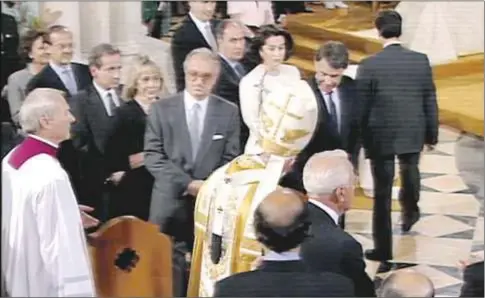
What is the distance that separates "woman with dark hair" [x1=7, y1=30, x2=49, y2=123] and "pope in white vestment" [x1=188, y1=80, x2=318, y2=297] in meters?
0.47

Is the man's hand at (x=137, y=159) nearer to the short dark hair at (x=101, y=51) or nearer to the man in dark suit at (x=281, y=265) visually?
the short dark hair at (x=101, y=51)

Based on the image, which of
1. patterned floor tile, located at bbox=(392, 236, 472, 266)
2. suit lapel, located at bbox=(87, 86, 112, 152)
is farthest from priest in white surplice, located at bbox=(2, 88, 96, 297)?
patterned floor tile, located at bbox=(392, 236, 472, 266)

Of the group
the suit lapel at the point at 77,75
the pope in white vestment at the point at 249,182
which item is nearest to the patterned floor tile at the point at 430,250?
the pope in white vestment at the point at 249,182

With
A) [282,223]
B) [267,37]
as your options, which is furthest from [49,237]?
[267,37]

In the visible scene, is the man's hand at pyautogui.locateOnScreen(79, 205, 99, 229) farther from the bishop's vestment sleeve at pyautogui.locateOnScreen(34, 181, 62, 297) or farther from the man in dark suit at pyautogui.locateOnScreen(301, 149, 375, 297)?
the man in dark suit at pyautogui.locateOnScreen(301, 149, 375, 297)

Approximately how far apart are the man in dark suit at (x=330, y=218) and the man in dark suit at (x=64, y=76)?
1.78 ft

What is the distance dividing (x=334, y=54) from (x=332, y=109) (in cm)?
13

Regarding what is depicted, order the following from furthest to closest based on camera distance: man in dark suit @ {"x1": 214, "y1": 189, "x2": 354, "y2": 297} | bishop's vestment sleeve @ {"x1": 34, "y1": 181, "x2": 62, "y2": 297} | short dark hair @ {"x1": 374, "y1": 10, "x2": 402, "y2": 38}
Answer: short dark hair @ {"x1": 374, "y1": 10, "x2": 402, "y2": 38} → bishop's vestment sleeve @ {"x1": 34, "y1": 181, "x2": 62, "y2": 297} → man in dark suit @ {"x1": 214, "y1": 189, "x2": 354, "y2": 297}

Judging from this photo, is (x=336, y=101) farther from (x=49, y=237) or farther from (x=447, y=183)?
(x=49, y=237)

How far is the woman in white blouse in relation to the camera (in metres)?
2.49

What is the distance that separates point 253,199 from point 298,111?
0.22 m

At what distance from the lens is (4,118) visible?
2.50m

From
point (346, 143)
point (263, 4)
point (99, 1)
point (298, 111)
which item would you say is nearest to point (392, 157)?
point (346, 143)

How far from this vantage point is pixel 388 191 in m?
2.56
